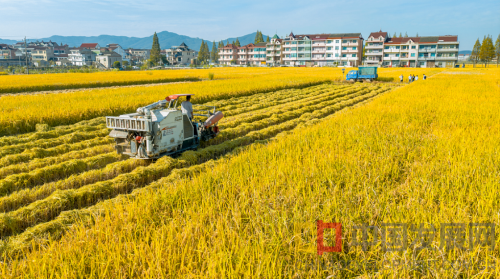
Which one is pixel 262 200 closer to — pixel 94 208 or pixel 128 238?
pixel 128 238

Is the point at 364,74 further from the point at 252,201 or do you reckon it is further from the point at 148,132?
the point at 252,201

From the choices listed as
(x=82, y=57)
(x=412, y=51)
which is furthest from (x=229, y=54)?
(x=412, y=51)

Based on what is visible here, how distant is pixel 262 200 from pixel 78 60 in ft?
423

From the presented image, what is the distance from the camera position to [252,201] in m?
3.71

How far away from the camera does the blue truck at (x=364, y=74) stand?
29391 millimetres

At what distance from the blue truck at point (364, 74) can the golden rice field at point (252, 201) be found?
2193cm

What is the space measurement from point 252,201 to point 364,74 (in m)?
29.7

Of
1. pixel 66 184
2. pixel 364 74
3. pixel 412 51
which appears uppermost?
pixel 412 51

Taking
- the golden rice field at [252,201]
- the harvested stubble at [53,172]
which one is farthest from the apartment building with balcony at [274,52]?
the harvested stubble at [53,172]

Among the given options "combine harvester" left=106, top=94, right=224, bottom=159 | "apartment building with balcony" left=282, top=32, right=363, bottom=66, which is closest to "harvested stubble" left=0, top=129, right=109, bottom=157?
"combine harvester" left=106, top=94, right=224, bottom=159

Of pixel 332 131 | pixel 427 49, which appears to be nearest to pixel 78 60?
pixel 427 49

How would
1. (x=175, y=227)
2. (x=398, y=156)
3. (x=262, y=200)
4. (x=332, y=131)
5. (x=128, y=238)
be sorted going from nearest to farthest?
(x=128, y=238)
(x=175, y=227)
(x=262, y=200)
(x=398, y=156)
(x=332, y=131)

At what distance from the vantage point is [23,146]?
772 centimetres

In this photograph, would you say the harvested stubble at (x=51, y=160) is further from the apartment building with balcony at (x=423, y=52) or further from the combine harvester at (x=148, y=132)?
the apartment building with balcony at (x=423, y=52)
